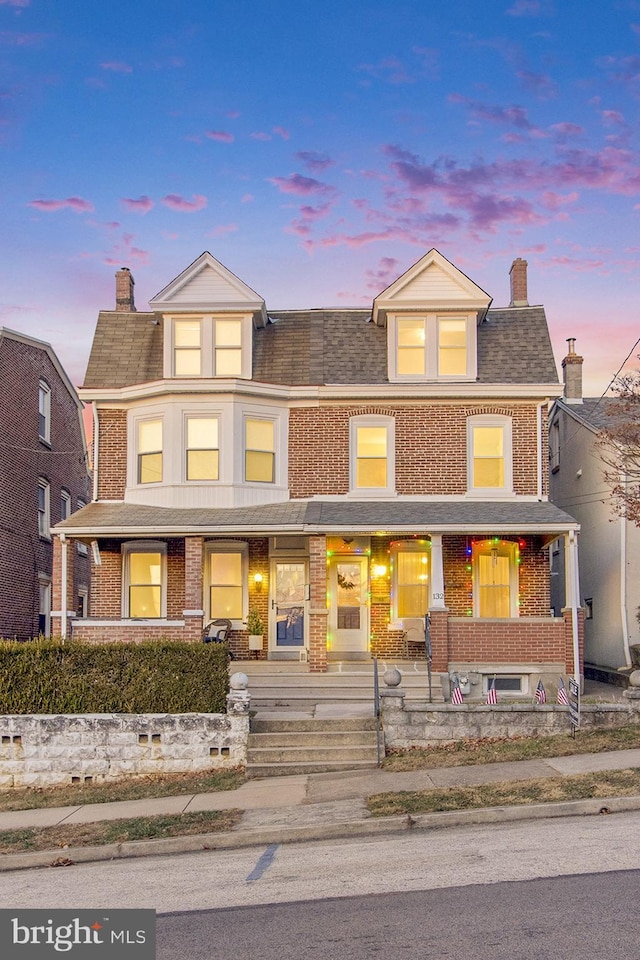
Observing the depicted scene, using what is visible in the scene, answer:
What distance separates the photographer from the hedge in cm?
1562

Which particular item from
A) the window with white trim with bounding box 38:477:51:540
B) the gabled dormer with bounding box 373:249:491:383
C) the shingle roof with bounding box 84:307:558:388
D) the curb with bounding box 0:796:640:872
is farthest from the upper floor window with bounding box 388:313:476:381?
the curb with bounding box 0:796:640:872

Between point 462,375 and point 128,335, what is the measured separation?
816 centimetres

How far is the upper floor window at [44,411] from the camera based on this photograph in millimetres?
28712

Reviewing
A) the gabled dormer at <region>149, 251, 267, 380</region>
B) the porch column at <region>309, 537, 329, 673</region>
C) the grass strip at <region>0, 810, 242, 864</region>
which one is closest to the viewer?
the grass strip at <region>0, 810, 242, 864</region>

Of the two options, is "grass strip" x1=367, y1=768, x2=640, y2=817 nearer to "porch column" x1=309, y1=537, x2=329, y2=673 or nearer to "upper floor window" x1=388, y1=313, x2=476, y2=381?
"porch column" x1=309, y1=537, x2=329, y2=673

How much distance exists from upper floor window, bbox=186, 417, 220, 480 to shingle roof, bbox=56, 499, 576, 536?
0.87m

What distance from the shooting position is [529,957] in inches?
263

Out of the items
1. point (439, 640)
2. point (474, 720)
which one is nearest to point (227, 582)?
point (439, 640)

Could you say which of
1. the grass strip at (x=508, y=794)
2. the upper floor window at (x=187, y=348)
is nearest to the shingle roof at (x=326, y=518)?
the upper floor window at (x=187, y=348)

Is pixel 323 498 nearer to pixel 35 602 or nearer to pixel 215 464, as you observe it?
pixel 215 464

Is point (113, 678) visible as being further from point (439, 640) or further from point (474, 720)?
point (439, 640)

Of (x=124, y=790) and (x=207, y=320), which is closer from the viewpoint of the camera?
(x=124, y=790)

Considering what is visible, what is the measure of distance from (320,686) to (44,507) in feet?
43.7

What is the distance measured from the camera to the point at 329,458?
22.6 meters
